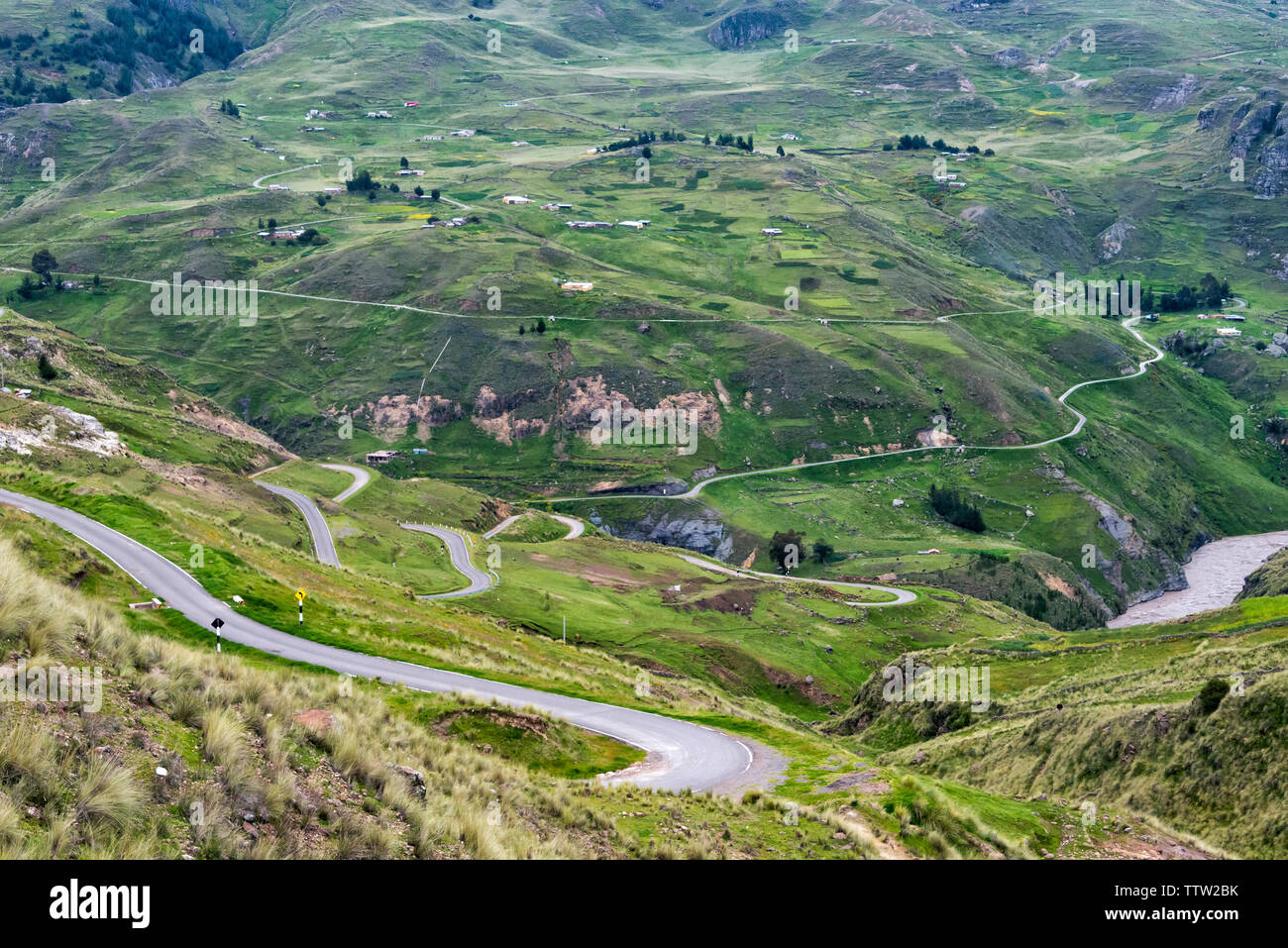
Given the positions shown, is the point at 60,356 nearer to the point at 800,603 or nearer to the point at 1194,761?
the point at 800,603

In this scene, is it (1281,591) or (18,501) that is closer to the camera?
(18,501)

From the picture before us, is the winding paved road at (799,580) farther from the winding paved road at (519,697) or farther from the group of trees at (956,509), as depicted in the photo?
the winding paved road at (519,697)

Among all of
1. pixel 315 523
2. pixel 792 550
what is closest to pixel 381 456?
pixel 792 550

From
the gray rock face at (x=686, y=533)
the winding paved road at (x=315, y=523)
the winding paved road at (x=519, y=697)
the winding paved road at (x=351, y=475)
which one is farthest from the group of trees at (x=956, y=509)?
the winding paved road at (x=519, y=697)

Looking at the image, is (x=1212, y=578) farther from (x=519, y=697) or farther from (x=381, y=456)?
(x=519, y=697)
